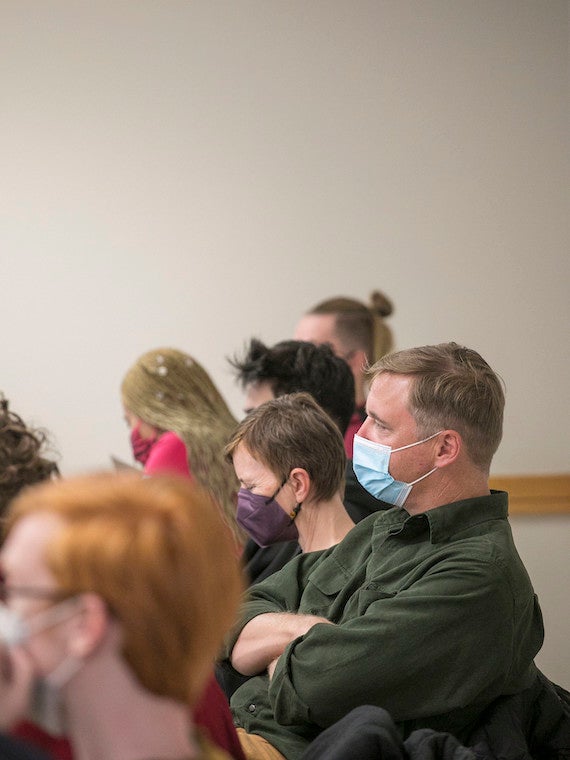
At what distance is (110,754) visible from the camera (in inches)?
39.1

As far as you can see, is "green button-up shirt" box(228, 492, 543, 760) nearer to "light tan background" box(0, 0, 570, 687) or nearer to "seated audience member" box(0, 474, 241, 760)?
"seated audience member" box(0, 474, 241, 760)

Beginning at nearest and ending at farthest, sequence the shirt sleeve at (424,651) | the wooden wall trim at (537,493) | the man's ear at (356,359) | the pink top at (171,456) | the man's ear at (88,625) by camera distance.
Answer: the man's ear at (88,625) < the shirt sleeve at (424,651) < the pink top at (171,456) < the man's ear at (356,359) < the wooden wall trim at (537,493)

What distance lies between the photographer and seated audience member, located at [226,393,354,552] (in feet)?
8.25

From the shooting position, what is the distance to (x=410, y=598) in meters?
1.95

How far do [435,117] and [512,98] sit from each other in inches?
14.2

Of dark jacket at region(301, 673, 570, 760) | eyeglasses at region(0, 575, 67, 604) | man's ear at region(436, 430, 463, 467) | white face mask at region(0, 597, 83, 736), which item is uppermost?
eyeglasses at region(0, 575, 67, 604)

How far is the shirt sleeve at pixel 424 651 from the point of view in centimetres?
193

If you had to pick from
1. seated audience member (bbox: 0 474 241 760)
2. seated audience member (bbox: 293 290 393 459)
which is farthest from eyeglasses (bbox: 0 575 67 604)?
seated audience member (bbox: 293 290 393 459)

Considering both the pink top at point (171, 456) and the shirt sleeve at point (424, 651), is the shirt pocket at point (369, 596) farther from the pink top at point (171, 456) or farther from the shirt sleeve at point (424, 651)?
the pink top at point (171, 456)

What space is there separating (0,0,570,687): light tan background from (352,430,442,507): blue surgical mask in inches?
95.7

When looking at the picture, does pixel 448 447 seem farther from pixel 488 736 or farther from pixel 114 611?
pixel 114 611

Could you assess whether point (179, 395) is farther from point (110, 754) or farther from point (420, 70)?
point (110, 754)

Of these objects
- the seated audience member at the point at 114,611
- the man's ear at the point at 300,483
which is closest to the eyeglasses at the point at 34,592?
the seated audience member at the point at 114,611

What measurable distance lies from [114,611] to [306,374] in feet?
7.45
